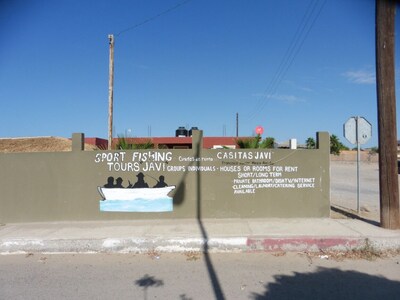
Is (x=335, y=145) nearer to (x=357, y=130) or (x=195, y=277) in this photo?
(x=357, y=130)

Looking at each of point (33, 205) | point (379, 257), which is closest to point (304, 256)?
point (379, 257)

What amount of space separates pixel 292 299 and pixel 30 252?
5.13m

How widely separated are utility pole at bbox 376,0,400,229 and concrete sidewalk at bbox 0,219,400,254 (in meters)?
0.54

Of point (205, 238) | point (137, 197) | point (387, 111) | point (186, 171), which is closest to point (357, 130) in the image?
point (387, 111)

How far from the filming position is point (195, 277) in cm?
566

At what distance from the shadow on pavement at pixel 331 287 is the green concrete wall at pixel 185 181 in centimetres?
362

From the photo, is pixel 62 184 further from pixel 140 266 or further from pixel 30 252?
pixel 140 266

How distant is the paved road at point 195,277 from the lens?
5.00 metres

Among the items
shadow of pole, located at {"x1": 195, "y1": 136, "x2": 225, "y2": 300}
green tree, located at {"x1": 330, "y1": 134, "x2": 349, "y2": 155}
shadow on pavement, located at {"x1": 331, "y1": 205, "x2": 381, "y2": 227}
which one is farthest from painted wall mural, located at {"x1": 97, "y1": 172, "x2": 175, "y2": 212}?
green tree, located at {"x1": 330, "y1": 134, "x2": 349, "y2": 155}

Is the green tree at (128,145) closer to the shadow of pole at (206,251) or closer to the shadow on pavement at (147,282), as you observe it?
the shadow of pole at (206,251)

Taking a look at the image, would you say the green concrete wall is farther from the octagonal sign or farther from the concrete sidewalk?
the octagonal sign

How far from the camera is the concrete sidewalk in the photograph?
7.09 metres

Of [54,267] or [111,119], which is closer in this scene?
[54,267]

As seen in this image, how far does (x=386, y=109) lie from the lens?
789cm
